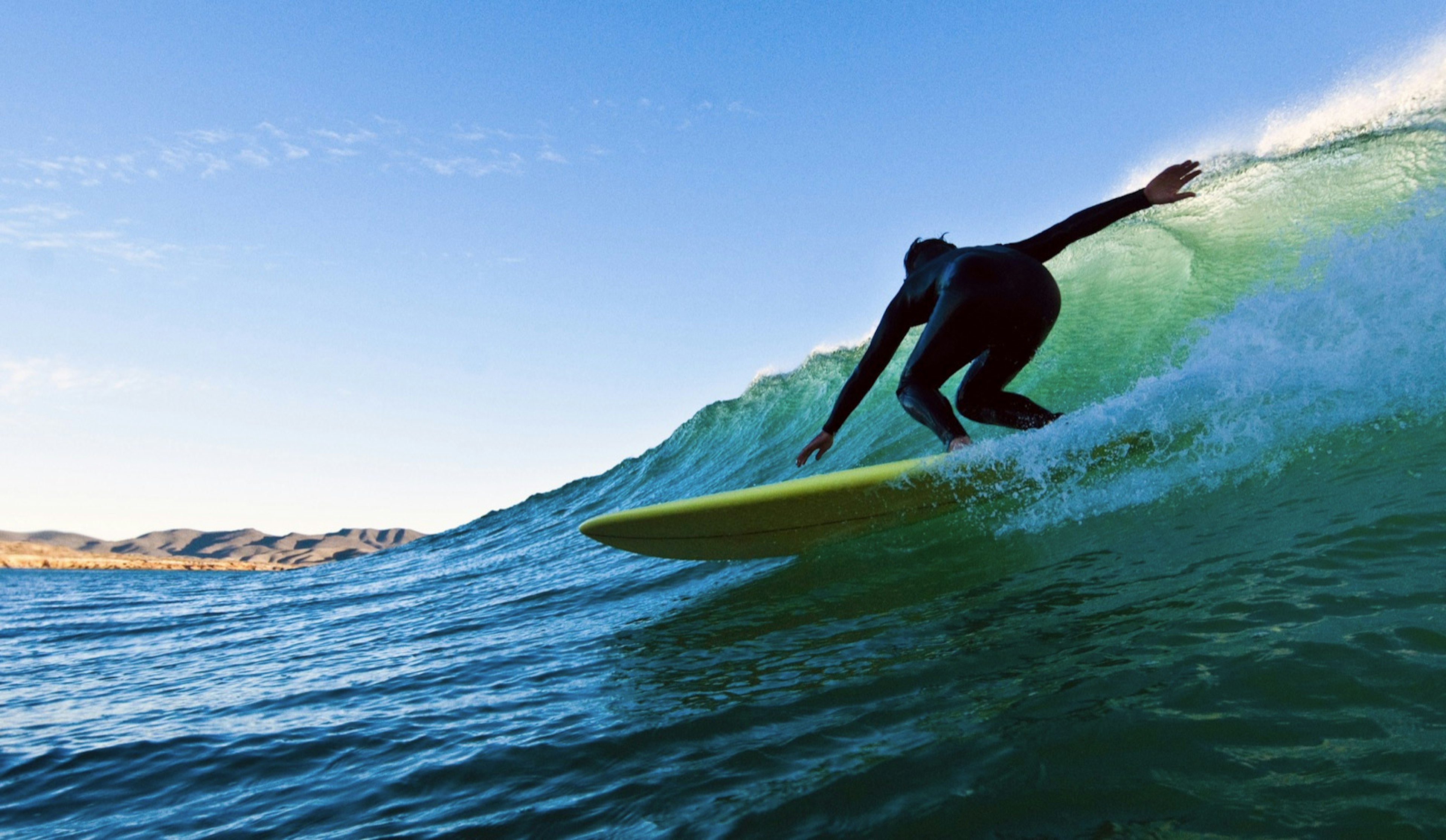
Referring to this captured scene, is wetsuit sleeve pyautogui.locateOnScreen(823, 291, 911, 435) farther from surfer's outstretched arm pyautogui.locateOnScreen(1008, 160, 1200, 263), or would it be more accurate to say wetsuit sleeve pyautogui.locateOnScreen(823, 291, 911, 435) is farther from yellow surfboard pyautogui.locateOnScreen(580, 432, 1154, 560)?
surfer's outstretched arm pyautogui.locateOnScreen(1008, 160, 1200, 263)

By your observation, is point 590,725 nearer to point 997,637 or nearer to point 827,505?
point 997,637

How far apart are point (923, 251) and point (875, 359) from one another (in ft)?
2.39

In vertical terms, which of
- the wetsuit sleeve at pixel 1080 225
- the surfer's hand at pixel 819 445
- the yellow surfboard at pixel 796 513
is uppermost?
the wetsuit sleeve at pixel 1080 225

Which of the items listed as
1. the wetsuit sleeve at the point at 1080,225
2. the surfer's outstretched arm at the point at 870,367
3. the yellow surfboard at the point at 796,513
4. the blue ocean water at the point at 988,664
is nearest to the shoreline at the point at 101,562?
the blue ocean water at the point at 988,664

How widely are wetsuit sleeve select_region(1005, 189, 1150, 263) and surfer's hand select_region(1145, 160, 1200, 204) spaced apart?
41mm

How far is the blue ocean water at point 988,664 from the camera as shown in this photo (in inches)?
62.2

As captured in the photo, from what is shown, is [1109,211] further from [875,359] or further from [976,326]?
[875,359]

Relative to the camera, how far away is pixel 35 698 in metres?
3.74

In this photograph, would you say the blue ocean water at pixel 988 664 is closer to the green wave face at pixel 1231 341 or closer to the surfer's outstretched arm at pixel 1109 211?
the green wave face at pixel 1231 341

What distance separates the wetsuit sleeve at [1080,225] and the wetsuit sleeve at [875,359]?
26.3 inches

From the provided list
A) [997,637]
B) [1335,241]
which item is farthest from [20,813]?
[1335,241]

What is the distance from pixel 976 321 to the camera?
157 inches

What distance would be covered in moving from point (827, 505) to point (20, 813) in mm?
3129

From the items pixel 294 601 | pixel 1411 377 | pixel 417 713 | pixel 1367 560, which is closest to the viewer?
pixel 1367 560
